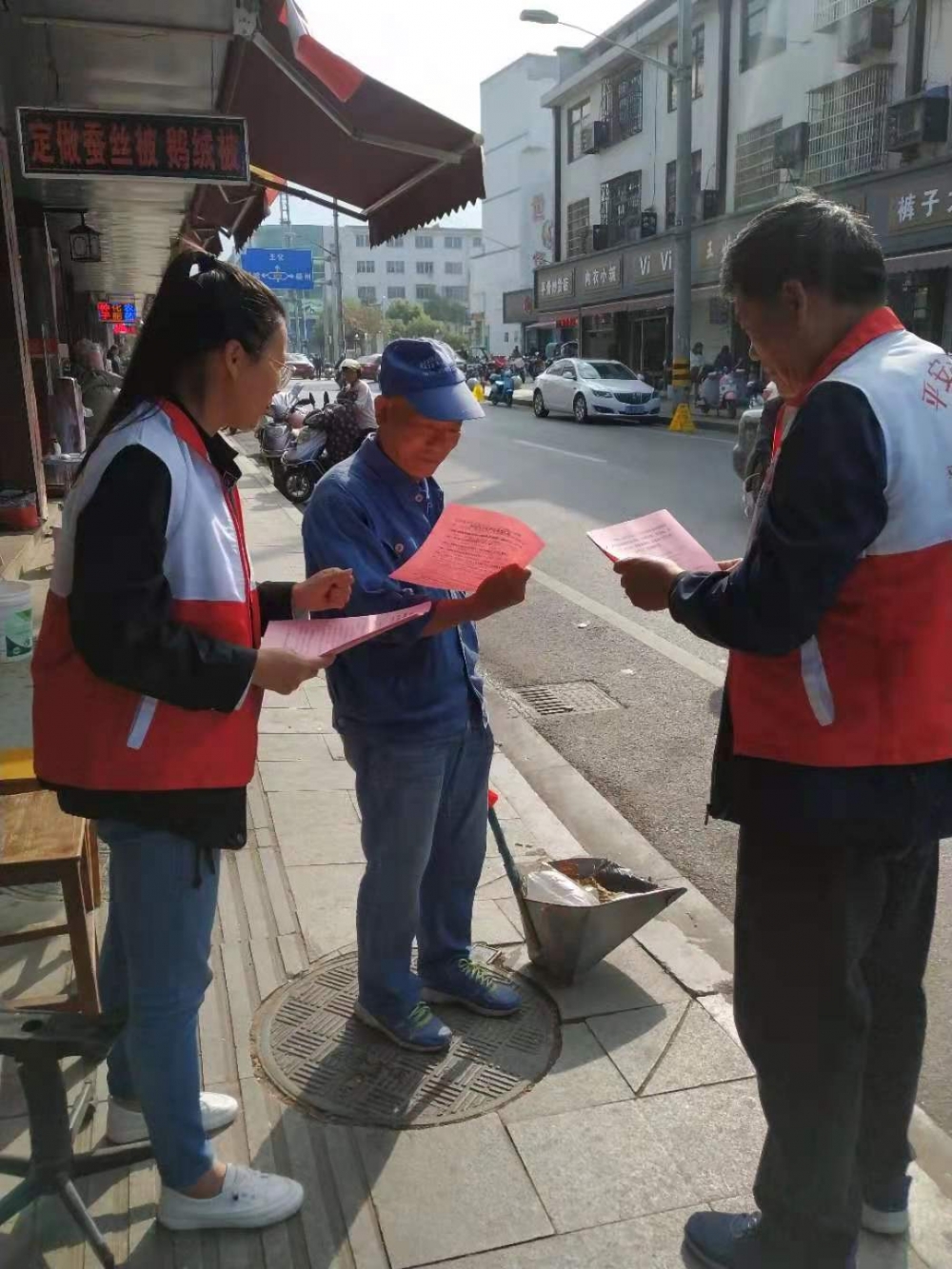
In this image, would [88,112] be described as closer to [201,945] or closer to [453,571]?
[453,571]

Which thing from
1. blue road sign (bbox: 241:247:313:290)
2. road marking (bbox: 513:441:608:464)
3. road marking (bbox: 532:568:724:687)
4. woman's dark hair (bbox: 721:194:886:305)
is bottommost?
road marking (bbox: 532:568:724:687)

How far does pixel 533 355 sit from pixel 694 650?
38.7 m

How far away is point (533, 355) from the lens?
43594mm

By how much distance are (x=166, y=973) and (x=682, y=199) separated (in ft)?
73.7

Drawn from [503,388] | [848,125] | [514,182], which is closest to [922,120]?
[848,125]

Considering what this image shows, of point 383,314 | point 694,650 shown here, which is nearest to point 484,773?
point 694,650

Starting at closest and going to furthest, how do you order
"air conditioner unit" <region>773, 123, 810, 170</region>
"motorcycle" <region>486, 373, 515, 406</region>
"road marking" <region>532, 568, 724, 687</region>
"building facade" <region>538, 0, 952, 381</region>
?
"road marking" <region>532, 568, 724, 687</region> → "building facade" <region>538, 0, 952, 381</region> → "air conditioner unit" <region>773, 123, 810, 170</region> → "motorcycle" <region>486, 373, 515, 406</region>

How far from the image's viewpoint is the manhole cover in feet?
8.48

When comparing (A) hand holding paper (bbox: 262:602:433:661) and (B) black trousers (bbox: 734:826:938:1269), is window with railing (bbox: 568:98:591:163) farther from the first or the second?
(B) black trousers (bbox: 734:826:938:1269)

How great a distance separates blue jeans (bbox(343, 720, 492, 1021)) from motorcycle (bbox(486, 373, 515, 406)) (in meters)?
29.4

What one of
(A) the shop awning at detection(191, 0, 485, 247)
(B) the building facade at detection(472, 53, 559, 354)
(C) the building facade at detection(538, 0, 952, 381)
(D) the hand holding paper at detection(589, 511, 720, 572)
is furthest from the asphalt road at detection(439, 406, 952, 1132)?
(B) the building facade at detection(472, 53, 559, 354)

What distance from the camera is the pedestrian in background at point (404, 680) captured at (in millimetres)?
2441

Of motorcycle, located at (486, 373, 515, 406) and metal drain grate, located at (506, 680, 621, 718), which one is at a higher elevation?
motorcycle, located at (486, 373, 515, 406)

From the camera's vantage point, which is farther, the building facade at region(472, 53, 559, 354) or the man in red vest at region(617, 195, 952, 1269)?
the building facade at region(472, 53, 559, 354)
